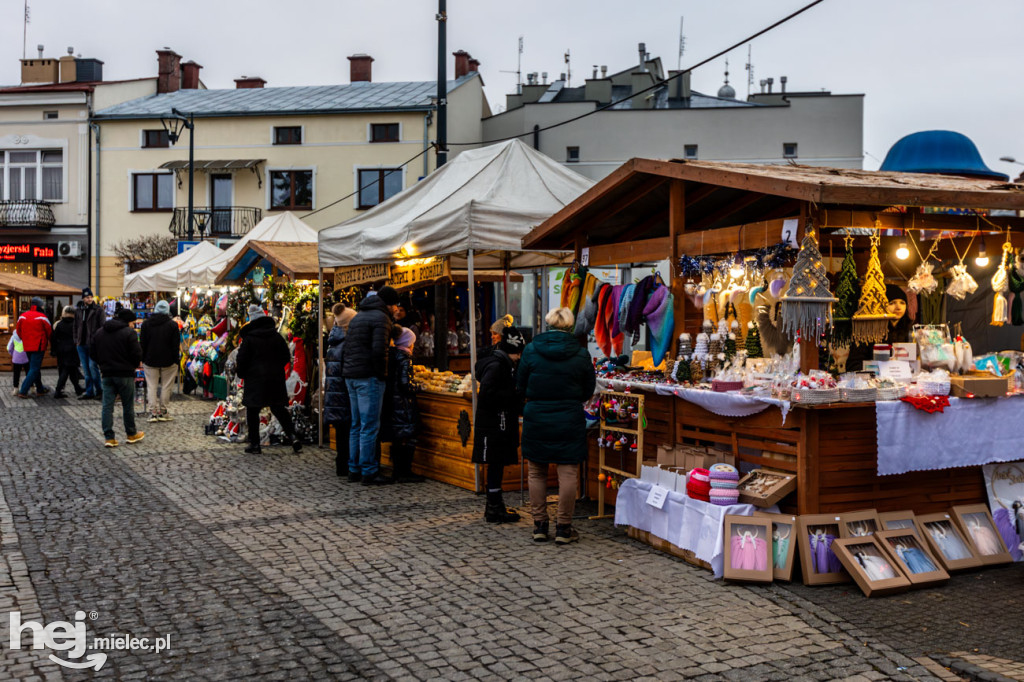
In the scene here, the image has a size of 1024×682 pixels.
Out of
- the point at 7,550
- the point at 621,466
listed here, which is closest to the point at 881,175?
the point at 621,466

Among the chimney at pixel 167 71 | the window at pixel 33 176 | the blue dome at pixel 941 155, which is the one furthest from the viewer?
the chimney at pixel 167 71

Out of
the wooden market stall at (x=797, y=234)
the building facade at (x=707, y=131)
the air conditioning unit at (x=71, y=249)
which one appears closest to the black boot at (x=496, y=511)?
the wooden market stall at (x=797, y=234)

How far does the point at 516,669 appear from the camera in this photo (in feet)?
15.5

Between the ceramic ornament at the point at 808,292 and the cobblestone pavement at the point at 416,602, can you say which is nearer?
the cobblestone pavement at the point at 416,602

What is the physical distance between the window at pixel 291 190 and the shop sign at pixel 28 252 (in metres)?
8.64

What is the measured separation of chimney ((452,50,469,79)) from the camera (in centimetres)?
3791

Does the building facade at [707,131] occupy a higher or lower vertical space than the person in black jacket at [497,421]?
higher

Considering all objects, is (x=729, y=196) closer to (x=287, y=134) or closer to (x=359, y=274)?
(x=359, y=274)

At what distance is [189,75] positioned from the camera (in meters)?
39.8

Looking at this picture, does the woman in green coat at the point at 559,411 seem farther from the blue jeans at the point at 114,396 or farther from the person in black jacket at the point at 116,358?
the blue jeans at the point at 114,396

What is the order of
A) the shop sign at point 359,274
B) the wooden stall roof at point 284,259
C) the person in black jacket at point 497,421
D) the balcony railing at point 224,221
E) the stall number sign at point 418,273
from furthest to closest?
the balcony railing at point 224,221 < the wooden stall roof at point 284,259 < the shop sign at point 359,274 < the stall number sign at point 418,273 < the person in black jacket at point 497,421

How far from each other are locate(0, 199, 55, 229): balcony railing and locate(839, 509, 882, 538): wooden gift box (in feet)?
115

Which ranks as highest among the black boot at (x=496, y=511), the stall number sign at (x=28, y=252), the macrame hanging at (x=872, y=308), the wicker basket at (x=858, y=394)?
the stall number sign at (x=28, y=252)

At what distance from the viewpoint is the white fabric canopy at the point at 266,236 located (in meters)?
17.1
